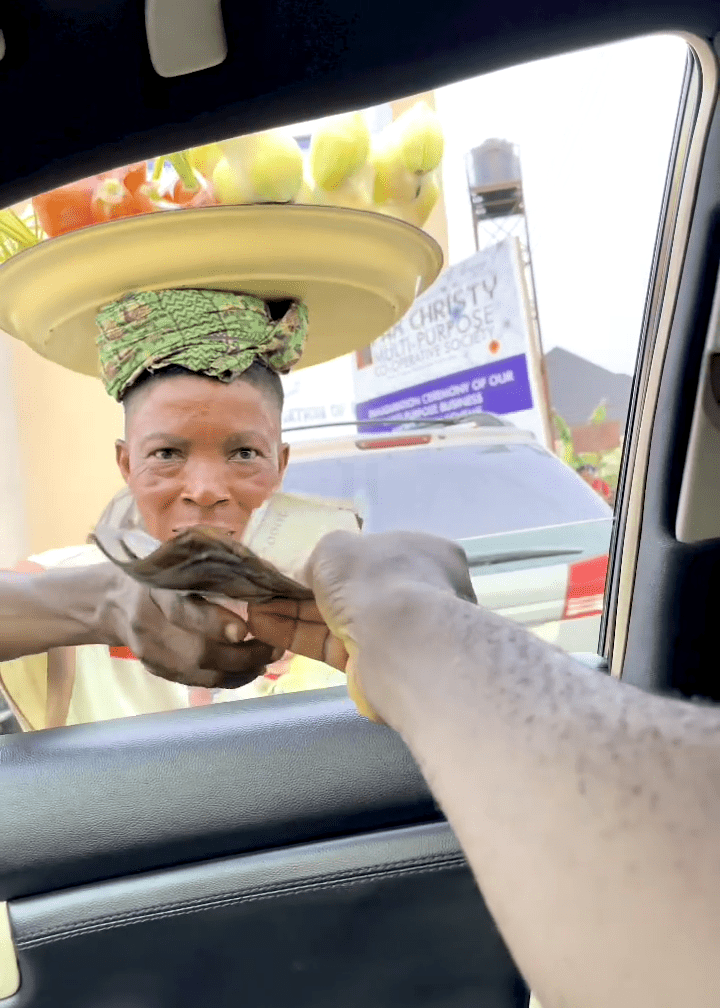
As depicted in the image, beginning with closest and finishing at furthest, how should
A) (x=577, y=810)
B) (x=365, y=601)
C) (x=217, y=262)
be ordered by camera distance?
(x=577, y=810) → (x=365, y=601) → (x=217, y=262)

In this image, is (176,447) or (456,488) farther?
(456,488)

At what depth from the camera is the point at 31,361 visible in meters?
0.98

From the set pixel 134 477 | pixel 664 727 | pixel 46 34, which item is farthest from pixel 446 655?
pixel 134 477

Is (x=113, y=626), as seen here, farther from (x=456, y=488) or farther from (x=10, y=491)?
(x=456, y=488)

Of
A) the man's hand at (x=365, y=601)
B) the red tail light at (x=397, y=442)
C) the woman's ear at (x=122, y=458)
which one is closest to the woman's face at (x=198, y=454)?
the woman's ear at (x=122, y=458)

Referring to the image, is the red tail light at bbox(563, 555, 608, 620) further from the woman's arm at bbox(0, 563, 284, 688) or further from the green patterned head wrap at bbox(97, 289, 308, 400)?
the green patterned head wrap at bbox(97, 289, 308, 400)

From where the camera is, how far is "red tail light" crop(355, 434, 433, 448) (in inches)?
46.9

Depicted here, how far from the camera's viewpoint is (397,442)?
1.24 m

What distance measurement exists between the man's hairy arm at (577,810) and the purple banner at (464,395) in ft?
1.77

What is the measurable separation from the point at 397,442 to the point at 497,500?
0.23 metres

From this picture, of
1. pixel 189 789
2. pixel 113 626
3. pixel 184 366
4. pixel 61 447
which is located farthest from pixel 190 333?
pixel 189 789

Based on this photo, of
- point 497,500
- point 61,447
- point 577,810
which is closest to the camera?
point 577,810

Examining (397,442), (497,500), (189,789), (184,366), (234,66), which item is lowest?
(189,789)

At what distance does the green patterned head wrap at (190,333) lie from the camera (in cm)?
86
